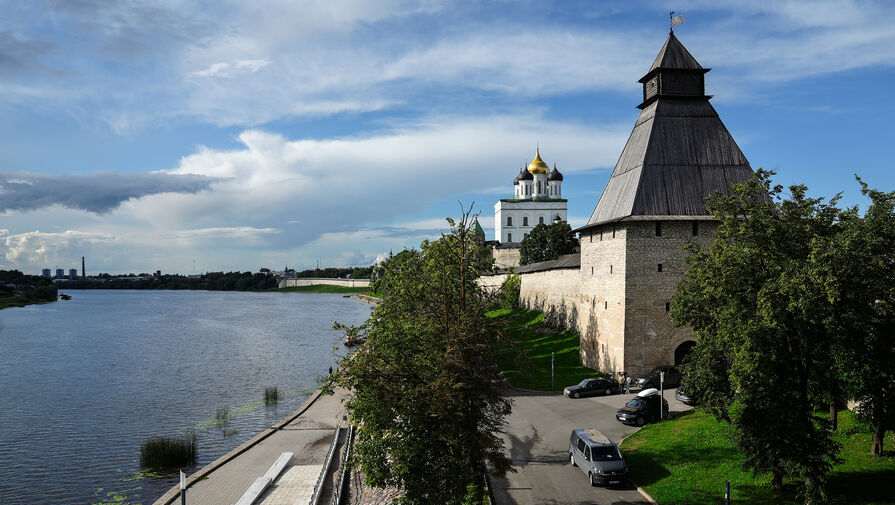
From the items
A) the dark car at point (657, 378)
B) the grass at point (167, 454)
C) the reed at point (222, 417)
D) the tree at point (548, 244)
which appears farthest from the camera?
the tree at point (548, 244)

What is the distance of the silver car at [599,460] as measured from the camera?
17.7 meters

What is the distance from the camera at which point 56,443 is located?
28.5 m

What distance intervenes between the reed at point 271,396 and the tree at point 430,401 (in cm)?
2405

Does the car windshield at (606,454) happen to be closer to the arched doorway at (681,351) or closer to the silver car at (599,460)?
the silver car at (599,460)

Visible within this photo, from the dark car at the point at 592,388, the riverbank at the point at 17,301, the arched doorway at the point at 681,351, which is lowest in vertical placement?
the riverbank at the point at 17,301

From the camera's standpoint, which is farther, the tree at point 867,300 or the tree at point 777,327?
the tree at point 777,327

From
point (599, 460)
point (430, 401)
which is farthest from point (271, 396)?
point (430, 401)

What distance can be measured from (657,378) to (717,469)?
11535mm

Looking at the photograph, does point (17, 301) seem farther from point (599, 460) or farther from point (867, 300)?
point (867, 300)

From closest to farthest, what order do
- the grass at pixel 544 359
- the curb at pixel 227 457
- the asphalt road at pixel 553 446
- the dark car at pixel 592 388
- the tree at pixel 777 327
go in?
the tree at pixel 777 327
the asphalt road at pixel 553 446
the curb at pixel 227 457
the dark car at pixel 592 388
the grass at pixel 544 359

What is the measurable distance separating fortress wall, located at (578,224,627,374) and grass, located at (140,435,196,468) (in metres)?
21.3

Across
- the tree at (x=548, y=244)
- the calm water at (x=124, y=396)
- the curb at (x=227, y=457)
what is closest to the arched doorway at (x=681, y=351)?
the curb at (x=227, y=457)

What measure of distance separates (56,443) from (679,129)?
3575 cm

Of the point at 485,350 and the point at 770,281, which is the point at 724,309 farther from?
the point at 485,350
